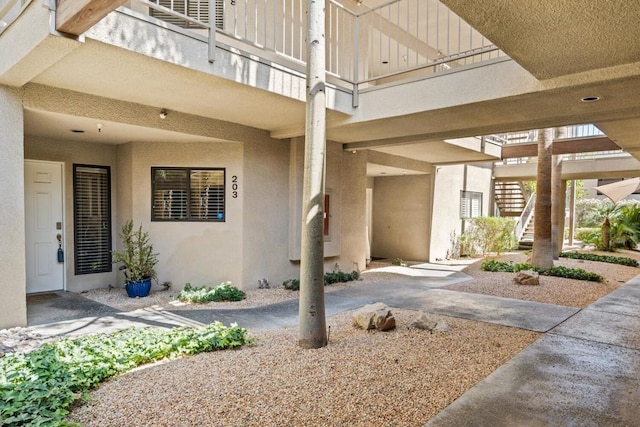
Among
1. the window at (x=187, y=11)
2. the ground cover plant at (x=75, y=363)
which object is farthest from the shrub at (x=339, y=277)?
the window at (x=187, y=11)

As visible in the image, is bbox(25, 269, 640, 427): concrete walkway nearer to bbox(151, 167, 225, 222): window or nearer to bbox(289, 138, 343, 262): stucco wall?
bbox(289, 138, 343, 262): stucco wall

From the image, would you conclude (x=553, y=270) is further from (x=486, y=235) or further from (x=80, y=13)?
(x=80, y=13)

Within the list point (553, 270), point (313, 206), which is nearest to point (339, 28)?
point (313, 206)

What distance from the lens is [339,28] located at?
9.00m

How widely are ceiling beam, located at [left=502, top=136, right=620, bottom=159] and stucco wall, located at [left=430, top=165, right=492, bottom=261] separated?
2.25 meters

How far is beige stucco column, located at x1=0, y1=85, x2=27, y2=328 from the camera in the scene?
5.17 m

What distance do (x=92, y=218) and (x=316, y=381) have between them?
627 centimetres

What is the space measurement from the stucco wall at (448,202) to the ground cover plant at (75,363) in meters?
9.83

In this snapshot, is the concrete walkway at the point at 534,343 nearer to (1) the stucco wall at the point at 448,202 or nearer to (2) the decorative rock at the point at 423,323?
(2) the decorative rock at the point at 423,323

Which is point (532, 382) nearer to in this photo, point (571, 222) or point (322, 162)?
point (322, 162)

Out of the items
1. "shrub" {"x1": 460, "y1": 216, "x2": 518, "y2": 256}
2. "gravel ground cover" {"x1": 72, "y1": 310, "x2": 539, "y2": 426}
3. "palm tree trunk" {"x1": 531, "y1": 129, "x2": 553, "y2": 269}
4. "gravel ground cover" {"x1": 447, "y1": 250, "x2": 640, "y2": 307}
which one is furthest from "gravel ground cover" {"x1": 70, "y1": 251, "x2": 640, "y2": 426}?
"shrub" {"x1": 460, "y1": 216, "x2": 518, "y2": 256}

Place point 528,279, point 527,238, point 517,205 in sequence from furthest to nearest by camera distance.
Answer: point 517,205, point 527,238, point 528,279

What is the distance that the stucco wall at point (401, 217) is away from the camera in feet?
43.7

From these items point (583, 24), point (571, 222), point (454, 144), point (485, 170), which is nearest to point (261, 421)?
point (583, 24)
